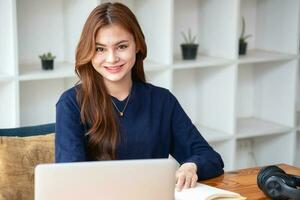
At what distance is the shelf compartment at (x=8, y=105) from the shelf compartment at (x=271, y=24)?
5.35 ft

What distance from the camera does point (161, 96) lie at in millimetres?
2393

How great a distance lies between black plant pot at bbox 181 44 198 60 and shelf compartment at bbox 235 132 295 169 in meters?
0.78

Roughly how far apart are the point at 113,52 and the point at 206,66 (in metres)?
1.47

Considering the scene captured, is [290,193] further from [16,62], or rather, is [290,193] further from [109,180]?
[16,62]

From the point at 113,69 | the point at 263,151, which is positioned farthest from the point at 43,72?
the point at 263,151

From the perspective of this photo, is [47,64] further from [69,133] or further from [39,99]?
[69,133]

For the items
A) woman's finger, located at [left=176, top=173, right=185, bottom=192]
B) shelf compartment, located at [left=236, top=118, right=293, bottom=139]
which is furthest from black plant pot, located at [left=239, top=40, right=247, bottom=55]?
woman's finger, located at [left=176, top=173, right=185, bottom=192]

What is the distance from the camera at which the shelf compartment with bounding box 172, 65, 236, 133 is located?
3.66 metres

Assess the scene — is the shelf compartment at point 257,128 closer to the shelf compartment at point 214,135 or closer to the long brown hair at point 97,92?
the shelf compartment at point 214,135

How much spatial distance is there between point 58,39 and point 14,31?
1.58 feet

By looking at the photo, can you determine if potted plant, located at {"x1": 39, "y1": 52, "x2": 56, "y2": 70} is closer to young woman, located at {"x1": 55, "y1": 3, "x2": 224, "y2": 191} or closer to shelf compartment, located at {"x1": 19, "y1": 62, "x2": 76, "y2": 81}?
shelf compartment, located at {"x1": 19, "y1": 62, "x2": 76, "y2": 81}

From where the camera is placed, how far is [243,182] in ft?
7.11

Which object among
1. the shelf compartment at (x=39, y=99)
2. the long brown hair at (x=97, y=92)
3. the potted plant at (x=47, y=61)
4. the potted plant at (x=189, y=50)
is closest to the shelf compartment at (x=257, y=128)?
the potted plant at (x=189, y=50)

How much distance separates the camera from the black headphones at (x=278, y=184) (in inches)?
76.0
